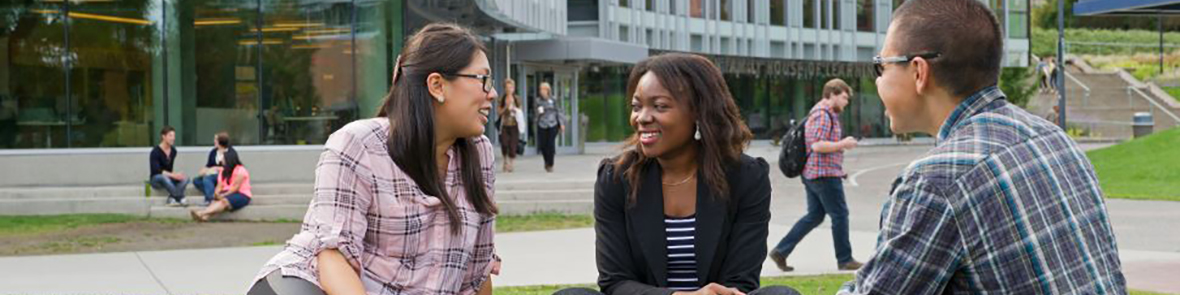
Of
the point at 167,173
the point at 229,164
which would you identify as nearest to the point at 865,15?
the point at 167,173

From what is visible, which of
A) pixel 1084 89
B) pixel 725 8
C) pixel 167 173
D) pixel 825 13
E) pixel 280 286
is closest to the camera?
pixel 280 286

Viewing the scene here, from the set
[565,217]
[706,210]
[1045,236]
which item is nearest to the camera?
[1045,236]

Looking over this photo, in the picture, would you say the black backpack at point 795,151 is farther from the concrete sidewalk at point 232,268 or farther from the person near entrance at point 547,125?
the person near entrance at point 547,125

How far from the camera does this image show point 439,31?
4.38 metres

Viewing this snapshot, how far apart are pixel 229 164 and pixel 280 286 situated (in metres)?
13.1

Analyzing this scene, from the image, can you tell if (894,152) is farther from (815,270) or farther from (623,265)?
(623,265)

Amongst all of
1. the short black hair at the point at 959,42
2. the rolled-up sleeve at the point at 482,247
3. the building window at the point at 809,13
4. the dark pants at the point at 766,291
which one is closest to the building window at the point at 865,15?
the building window at the point at 809,13

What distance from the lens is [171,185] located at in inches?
693

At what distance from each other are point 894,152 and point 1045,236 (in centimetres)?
3573

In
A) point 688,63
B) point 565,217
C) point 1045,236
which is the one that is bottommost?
point 565,217

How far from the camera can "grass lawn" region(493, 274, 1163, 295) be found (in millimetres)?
8805

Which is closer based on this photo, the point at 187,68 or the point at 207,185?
the point at 207,185

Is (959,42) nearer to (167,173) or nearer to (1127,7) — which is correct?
(167,173)

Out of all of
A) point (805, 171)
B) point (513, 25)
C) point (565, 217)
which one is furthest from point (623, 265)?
point (513, 25)
